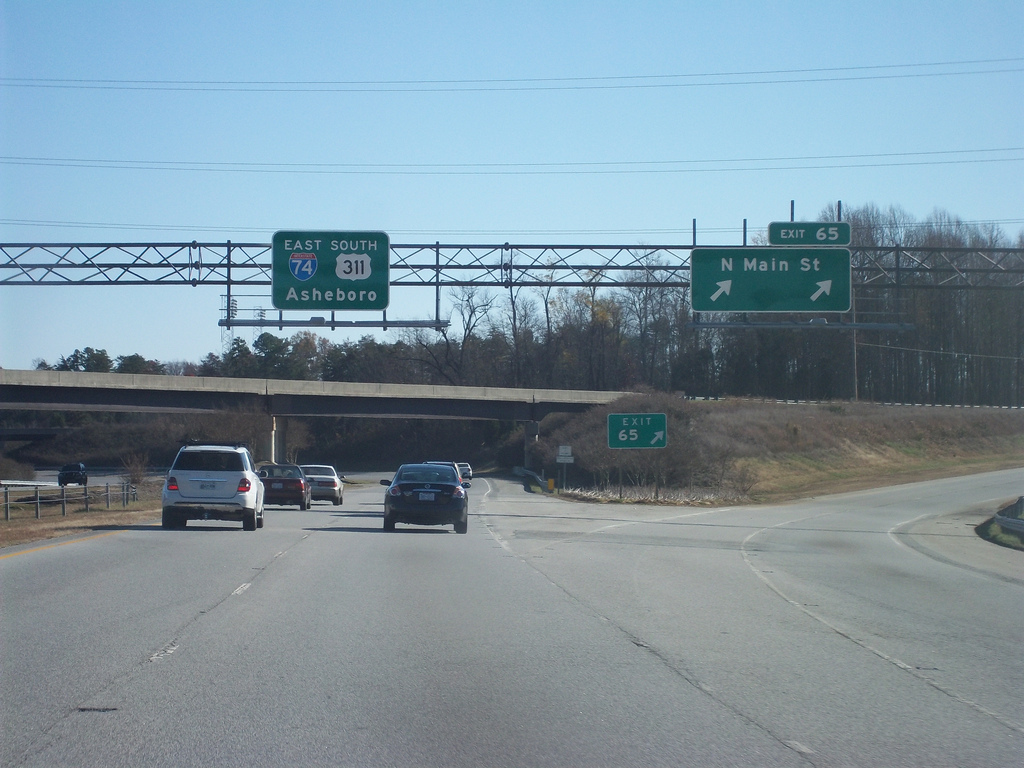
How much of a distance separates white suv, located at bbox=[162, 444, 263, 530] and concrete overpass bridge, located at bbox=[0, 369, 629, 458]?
4678cm

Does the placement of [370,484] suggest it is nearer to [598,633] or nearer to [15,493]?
[15,493]

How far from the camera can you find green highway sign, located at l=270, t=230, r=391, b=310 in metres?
26.0

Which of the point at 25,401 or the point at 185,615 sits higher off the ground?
the point at 25,401

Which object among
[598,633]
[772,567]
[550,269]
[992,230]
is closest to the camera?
[598,633]

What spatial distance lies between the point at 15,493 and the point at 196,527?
28.3 meters

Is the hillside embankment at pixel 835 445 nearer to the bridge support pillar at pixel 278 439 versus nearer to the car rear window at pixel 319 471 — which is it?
the car rear window at pixel 319 471

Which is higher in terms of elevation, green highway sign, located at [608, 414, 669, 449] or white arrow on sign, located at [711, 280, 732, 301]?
white arrow on sign, located at [711, 280, 732, 301]

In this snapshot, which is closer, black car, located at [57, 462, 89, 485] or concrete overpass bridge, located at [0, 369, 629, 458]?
black car, located at [57, 462, 89, 485]

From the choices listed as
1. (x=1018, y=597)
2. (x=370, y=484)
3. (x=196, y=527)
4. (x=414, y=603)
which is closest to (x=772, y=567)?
(x=1018, y=597)

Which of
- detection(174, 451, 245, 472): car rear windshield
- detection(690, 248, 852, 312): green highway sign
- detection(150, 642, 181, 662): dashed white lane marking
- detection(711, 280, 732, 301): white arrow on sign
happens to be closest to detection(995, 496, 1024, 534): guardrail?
detection(690, 248, 852, 312): green highway sign

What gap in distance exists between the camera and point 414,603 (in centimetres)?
1132

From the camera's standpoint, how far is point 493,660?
8.27m

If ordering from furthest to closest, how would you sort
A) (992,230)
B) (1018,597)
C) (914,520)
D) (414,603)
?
(992,230) → (914,520) → (1018,597) → (414,603)

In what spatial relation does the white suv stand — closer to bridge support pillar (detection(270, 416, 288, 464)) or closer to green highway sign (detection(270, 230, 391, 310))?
green highway sign (detection(270, 230, 391, 310))
